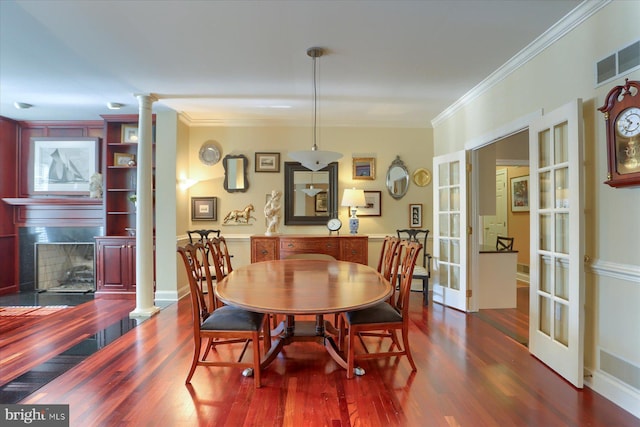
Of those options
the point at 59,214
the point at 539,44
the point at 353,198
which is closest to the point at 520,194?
the point at 353,198

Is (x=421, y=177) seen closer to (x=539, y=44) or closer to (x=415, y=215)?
(x=415, y=215)

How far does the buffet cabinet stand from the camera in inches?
174

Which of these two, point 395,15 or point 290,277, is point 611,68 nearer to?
point 395,15

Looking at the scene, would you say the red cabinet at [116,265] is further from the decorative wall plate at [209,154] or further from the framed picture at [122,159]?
the decorative wall plate at [209,154]

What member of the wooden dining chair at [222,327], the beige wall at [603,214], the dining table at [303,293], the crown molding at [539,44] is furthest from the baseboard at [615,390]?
the crown molding at [539,44]

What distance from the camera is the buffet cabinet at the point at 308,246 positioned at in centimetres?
442

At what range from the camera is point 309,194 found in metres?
4.97

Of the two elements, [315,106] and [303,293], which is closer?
[303,293]

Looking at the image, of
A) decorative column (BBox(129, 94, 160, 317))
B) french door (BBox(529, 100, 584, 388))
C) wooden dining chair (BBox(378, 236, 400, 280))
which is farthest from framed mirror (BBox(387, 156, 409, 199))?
decorative column (BBox(129, 94, 160, 317))

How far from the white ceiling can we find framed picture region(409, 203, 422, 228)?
152 cm

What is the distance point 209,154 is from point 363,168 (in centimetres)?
240

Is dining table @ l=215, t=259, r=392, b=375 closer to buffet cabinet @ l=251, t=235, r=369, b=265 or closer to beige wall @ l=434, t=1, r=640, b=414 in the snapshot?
buffet cabinet @ l=251, t=235, r=369, b=265

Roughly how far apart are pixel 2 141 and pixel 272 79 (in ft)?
14.5

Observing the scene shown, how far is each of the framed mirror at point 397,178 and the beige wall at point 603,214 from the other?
2.45m
